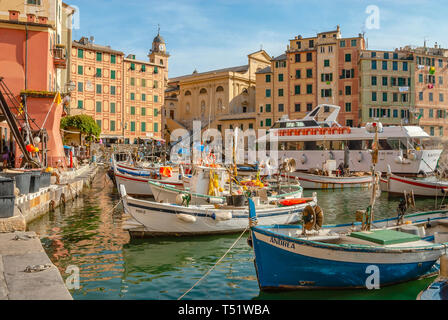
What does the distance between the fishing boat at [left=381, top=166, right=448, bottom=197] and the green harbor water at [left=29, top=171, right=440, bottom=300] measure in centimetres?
1031

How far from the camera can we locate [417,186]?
27469 mm

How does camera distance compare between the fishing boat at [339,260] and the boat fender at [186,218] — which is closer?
the fishing boat at [339,260]

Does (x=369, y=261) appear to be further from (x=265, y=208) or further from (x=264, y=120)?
(x=264, y=120)

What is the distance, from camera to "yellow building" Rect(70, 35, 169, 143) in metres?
62.8

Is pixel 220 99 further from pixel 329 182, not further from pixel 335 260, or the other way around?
pixel 335 260

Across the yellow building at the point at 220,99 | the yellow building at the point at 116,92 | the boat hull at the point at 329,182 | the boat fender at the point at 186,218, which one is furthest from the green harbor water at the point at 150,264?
the yellow building at the point at 220,99

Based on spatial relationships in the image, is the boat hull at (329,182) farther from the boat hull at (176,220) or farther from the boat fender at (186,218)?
the boat fender at (186,218)

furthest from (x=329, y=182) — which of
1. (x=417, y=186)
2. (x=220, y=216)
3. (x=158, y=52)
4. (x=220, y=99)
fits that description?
(x=158, y=52)

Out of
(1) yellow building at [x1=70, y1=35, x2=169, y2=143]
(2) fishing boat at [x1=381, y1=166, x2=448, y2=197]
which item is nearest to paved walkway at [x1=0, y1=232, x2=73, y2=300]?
(2) fishing boat at [x1=381, y1=166, x2=448, y2=197]

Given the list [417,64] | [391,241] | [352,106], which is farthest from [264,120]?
[391,241]

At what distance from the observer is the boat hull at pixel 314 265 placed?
934 centimetres

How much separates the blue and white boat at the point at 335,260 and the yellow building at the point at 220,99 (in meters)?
55.8

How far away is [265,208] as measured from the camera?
53.6 feet

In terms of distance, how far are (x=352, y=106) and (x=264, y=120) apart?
13.4m
